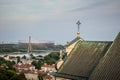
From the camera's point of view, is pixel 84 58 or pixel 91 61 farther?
pixel 84 58

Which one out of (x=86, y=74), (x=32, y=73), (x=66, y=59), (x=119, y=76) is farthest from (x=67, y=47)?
(x=32, y=73)

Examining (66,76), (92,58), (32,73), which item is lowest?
(32,73)

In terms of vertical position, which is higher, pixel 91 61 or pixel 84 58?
pixel 84 58

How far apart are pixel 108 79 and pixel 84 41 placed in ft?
21.5

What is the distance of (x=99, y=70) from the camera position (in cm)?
1641

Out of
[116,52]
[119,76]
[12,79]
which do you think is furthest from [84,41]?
[12,79]

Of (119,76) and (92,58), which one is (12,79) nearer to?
(92,58)

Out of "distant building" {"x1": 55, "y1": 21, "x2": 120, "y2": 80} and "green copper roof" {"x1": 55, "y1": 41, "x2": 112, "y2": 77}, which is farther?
"green copper roof" {"x1": 55, "y1": 41, "x2": 112, "y2": 77}

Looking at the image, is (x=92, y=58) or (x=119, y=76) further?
(x=92, y=58)

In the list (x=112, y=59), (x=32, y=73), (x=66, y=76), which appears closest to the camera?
(x=112, y=59)

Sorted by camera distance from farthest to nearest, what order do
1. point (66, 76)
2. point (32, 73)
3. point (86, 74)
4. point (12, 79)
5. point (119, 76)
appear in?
point (32, 73), point (12, 79), point (66, 76), point (86, 74), point (119, 76)

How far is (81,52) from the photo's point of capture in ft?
Result: 67.5

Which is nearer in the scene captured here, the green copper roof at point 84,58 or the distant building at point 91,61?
the distant building at point 91,61

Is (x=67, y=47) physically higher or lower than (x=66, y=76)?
higher
